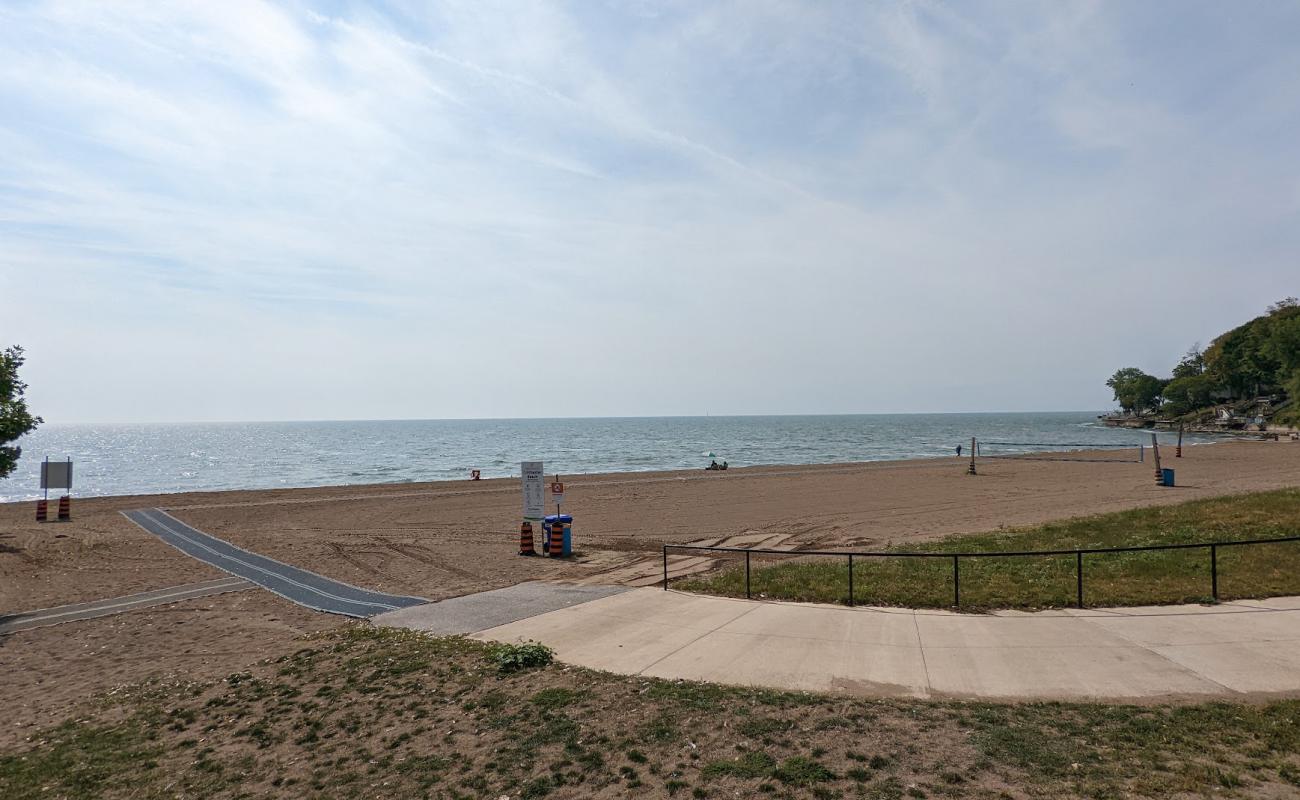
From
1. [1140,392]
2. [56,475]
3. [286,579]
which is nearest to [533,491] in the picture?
[286,579]

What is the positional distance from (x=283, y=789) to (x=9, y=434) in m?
25.8

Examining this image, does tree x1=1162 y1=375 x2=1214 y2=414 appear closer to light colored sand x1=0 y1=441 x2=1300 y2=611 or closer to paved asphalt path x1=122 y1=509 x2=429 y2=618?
light colored sand x1=0 y1=441 x2=1300 y2=611

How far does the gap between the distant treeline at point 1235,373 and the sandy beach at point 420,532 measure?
64554mm

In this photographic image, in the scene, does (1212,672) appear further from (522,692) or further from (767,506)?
(767,506)

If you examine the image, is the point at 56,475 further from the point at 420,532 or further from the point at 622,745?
the point at 622,745

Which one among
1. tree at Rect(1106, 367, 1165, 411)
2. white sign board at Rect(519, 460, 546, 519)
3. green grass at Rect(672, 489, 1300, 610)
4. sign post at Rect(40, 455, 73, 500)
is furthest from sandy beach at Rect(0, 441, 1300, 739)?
tree at Rect(1106, 367, 1165, 411)

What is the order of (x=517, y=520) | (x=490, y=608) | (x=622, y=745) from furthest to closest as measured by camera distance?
(x=517, y=520), (x=490, y=608), (x=622, y=745)

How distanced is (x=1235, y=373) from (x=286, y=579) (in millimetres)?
174359

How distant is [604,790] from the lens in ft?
20.5

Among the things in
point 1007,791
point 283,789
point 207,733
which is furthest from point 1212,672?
point 207,733

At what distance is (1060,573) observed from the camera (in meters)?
14.0

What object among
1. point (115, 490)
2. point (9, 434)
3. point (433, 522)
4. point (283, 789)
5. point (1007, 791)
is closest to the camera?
point (1007, 791)

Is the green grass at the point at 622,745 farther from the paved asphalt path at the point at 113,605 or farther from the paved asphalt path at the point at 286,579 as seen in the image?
the paved asphalt path at the point at 113,605

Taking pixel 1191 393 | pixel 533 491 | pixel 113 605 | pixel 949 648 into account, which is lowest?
pixel 113 605
